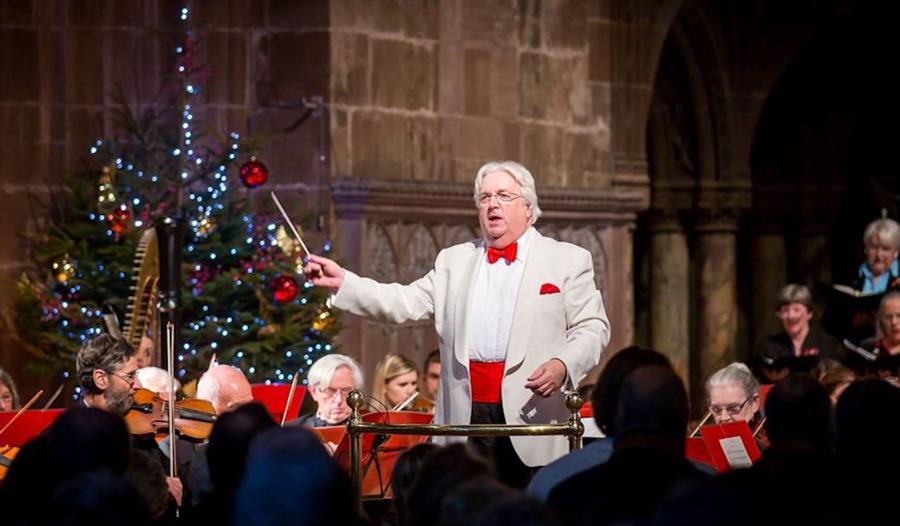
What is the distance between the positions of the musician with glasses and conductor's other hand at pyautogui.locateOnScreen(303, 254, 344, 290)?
0.78 m

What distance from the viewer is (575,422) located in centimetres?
650

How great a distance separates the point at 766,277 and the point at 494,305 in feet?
35.5

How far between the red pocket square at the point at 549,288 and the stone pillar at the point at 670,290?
31.8ft

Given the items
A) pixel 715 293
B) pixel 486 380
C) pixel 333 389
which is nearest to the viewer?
pixel 486 380

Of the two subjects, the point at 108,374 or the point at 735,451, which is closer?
Answer: the point at 735,451

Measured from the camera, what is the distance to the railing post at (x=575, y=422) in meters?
6.48

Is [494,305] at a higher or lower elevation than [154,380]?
higher

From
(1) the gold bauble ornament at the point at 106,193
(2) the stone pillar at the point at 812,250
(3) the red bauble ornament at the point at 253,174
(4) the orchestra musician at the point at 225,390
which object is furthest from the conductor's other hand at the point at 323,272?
(2) the stone pillar at the point at 812,250

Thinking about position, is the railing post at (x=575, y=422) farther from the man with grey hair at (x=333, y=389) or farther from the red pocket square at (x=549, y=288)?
the man with grey hair at (x=333, y=389)

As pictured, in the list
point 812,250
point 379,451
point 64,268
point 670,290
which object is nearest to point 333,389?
point 379,451

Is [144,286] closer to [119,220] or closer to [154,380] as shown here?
[119,220]

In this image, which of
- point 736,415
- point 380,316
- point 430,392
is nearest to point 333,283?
point 380,316

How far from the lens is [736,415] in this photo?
27.4 feet

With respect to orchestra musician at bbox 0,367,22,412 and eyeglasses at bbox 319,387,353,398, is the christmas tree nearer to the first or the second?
orchestra musician at bbox 0,367,22,412
